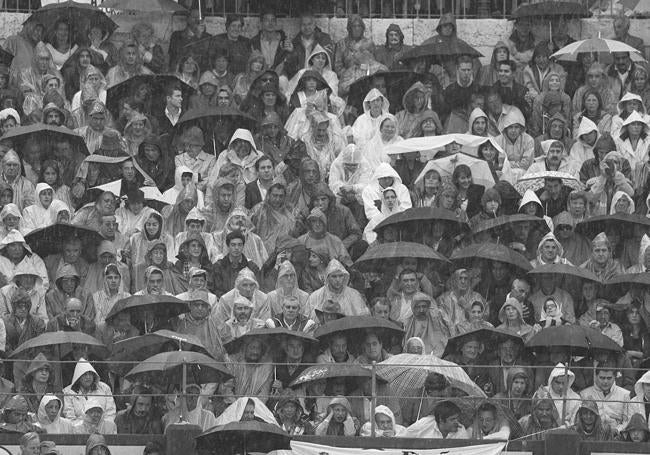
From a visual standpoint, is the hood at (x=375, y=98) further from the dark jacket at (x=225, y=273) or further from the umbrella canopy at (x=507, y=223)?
the dark jacket at (x=225, y=273)

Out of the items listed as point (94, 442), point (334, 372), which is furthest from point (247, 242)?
point (94, 442)

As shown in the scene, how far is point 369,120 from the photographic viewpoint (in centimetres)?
4409

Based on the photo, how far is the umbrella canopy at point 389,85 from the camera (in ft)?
147

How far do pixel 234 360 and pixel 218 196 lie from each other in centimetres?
417

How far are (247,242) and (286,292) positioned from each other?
1633 millimetres

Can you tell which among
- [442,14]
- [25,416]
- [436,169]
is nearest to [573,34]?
[442,14]

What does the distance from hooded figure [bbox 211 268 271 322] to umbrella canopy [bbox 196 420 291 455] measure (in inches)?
118

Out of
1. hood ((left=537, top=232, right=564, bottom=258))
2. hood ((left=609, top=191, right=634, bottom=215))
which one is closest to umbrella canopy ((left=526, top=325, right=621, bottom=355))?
hood ((left=537, top=232, right=564, bottom=258))

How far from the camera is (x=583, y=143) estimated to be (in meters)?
43.7

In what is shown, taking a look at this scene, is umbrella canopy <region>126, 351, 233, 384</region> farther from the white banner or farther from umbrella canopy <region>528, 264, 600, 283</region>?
umbrella canopy <region>528, 264, 600, 283</region>

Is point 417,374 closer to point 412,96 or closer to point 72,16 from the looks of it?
point 412,96

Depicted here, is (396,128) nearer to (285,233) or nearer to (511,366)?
(285,233)

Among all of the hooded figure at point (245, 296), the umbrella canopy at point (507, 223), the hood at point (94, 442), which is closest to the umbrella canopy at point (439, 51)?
the umbrella canopy at point (507, 223)

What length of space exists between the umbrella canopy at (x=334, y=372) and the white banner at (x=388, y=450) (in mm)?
923
